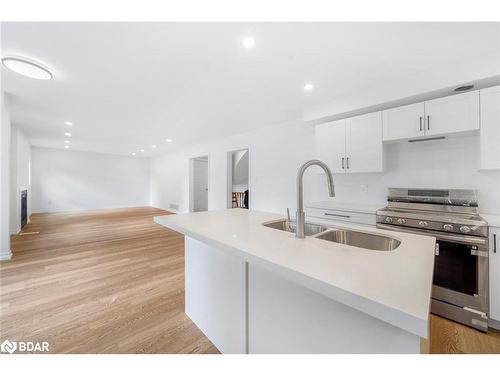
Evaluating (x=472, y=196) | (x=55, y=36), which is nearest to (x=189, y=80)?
(x=55, y=36)

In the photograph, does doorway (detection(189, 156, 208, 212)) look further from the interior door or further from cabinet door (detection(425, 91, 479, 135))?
cabinet door (detection(425, 91, 479, 135))

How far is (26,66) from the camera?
2057 millimetres

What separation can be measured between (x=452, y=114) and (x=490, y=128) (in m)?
0.31

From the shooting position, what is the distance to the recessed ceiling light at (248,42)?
1.70m

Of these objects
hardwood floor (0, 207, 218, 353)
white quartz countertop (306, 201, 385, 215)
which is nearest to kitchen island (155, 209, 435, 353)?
hardwood floor (0, 207, 218, 353)

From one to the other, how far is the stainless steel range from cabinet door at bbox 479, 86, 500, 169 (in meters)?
0.41

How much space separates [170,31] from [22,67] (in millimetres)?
1708

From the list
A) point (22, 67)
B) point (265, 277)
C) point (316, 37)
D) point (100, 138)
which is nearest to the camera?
point (265, 277)

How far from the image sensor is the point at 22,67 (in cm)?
207

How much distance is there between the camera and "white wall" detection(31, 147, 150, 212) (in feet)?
24.2

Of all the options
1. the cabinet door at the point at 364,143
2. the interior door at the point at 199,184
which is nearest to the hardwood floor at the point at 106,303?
the cabinet door at the point at 364,143

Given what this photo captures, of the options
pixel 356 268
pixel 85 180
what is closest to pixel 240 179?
pixel 85 180

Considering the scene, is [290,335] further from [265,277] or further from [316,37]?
[316,37]

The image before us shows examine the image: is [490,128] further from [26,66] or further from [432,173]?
[26,66]
